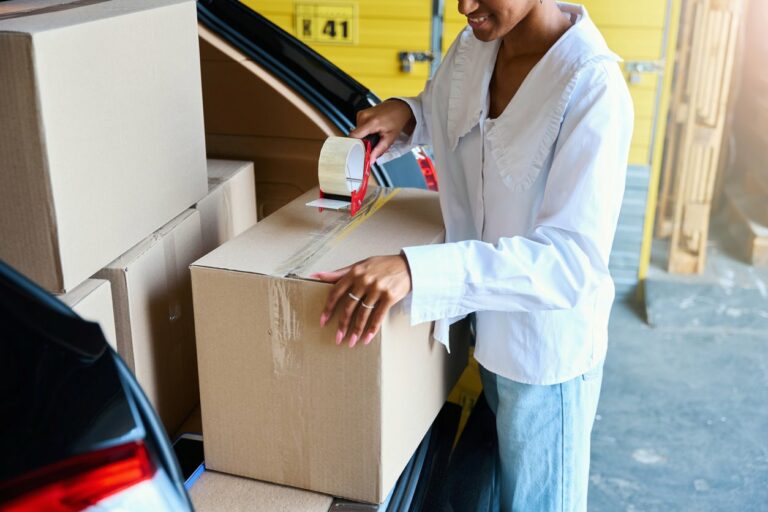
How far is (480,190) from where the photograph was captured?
4.44 feet

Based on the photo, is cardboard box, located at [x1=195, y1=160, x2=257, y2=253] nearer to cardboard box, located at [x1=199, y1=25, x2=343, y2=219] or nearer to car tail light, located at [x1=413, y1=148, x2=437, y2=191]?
cardboard box, located at [x1=199, y1=25, x2=343, y2=219]

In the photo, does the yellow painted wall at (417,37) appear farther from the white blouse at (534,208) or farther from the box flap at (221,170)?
the white blouse at (534,208)

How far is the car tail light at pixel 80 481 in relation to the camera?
62 cm

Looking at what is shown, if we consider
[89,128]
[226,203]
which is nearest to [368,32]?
[226,203]

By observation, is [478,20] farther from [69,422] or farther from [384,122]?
[69,422]

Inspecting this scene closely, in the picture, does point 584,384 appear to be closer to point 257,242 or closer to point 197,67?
point 257,242

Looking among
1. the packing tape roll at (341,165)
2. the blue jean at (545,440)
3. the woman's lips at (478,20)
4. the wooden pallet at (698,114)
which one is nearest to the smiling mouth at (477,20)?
the woman's lips at (478,20)

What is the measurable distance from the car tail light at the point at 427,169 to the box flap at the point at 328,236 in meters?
0.49

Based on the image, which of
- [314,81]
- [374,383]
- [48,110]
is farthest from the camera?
[314,81]

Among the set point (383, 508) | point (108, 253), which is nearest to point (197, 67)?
point (108, 253)

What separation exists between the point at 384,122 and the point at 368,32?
2.60m

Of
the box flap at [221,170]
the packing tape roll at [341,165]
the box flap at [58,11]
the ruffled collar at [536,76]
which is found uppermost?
the box flap at [58,11]

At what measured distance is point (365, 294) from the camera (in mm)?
1061

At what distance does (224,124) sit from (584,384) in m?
1.12
